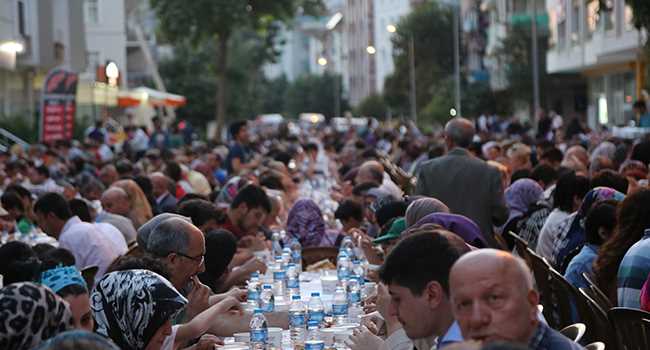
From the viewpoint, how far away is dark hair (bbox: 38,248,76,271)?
7922 millimetres

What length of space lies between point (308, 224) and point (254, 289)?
4118 mm

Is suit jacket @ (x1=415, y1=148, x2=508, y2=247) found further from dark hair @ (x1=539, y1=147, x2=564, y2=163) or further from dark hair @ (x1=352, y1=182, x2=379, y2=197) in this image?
dark hair @ (x1=539, y1=147, x2=564, y2=163)

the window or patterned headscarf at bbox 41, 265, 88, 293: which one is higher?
the window

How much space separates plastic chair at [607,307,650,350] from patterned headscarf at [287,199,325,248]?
6955 millimetres

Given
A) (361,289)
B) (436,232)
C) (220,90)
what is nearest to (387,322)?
(436,232)

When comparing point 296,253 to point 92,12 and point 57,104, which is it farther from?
point 92,12

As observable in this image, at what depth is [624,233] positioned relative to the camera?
873 centimetres

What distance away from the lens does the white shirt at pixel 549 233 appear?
11.6m

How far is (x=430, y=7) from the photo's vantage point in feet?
278

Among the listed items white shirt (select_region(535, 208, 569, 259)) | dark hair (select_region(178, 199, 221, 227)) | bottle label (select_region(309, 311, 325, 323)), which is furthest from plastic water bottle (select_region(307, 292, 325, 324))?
white shirt (select_region(535, 208, 569, 259))

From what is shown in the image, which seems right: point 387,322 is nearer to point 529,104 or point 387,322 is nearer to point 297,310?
point 297,310

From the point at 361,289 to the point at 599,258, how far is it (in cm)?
195

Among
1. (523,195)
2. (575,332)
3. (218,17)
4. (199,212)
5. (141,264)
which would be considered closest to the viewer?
(575,332)

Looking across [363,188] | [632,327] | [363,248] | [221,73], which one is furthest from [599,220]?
[221,73]
